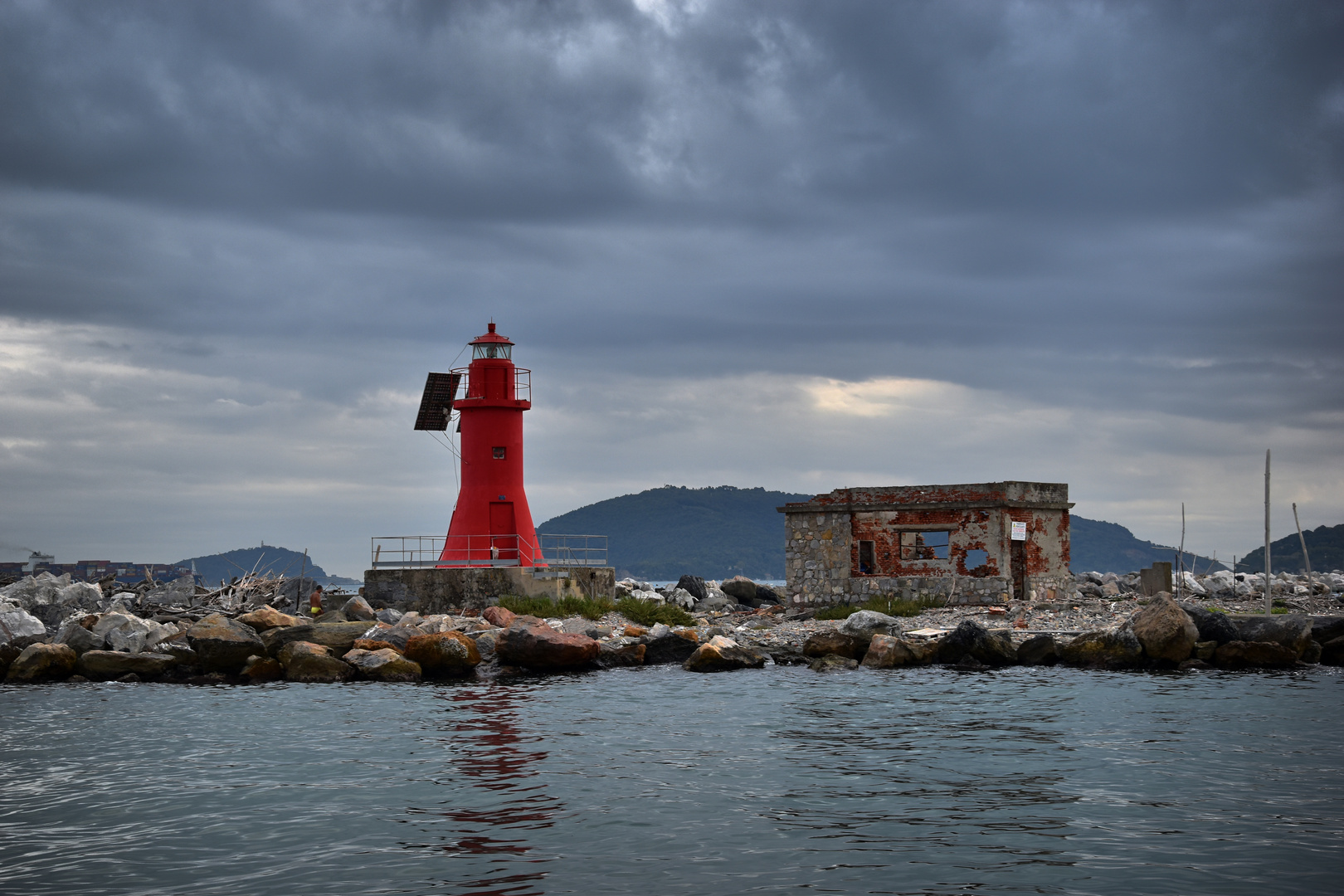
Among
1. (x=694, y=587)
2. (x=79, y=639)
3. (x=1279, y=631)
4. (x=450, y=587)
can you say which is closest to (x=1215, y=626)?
(x=1279, y=631)

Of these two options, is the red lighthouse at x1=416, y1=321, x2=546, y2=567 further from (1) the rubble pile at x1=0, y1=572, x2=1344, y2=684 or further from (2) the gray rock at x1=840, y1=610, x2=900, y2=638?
(2) the gray rock at x1=840, y1=610, x2=900, y2=638

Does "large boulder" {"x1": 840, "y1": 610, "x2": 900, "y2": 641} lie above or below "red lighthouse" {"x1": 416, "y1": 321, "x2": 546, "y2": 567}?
below

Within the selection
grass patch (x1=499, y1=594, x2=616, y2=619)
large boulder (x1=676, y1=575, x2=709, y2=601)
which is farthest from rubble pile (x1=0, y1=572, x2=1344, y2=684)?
large boulder (x1=676, y1=575, x2=709, y2=601)

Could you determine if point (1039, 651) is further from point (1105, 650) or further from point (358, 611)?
point (358, 611)

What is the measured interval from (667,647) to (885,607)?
7.28 m

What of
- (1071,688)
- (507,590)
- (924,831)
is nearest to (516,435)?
(507,590)

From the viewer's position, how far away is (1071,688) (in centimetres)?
1905

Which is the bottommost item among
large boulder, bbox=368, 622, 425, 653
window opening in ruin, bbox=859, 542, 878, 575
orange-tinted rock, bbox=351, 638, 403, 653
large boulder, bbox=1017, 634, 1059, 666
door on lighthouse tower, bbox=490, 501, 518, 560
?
large boulder, bbox=1017, 634, 1059, 666

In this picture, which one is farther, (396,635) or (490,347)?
(490,347)

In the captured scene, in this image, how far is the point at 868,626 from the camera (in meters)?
23.5

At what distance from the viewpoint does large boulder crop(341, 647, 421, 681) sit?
21047 millimetres

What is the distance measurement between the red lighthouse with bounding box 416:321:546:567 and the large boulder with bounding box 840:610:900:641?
409 inches

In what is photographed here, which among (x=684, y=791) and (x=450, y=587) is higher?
(x=450, y=587)

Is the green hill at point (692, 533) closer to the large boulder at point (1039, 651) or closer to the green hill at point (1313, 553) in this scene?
the green hill at point (1313, 553)
